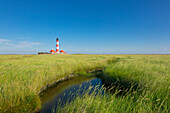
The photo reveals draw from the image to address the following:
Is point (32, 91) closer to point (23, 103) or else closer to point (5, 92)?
point (23, 103)

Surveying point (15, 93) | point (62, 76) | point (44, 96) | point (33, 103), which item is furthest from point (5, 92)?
point (62, 76)

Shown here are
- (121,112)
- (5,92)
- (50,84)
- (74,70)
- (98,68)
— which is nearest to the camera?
(121,112)

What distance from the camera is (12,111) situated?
398 cm

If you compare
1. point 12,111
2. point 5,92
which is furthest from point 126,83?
point 5,92

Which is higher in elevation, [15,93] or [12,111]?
[15,93]

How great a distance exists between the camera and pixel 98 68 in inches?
687

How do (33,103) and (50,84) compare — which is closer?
(33,103)

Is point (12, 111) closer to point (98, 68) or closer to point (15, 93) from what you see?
point (15, 93)

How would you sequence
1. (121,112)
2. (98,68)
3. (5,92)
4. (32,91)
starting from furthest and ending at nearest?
(98,68) < (32,91) < (5,92) < (121,112)

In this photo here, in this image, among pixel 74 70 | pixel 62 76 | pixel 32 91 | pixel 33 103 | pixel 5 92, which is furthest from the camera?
pixel 74 70

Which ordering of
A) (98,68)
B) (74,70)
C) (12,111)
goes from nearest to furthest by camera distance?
(12,111) → (74,70) → (98,68)

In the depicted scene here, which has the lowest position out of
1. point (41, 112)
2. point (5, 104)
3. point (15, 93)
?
point (41, 112)

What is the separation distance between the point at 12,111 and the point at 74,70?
34.2 ft

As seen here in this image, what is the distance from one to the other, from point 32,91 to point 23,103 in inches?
30.8
